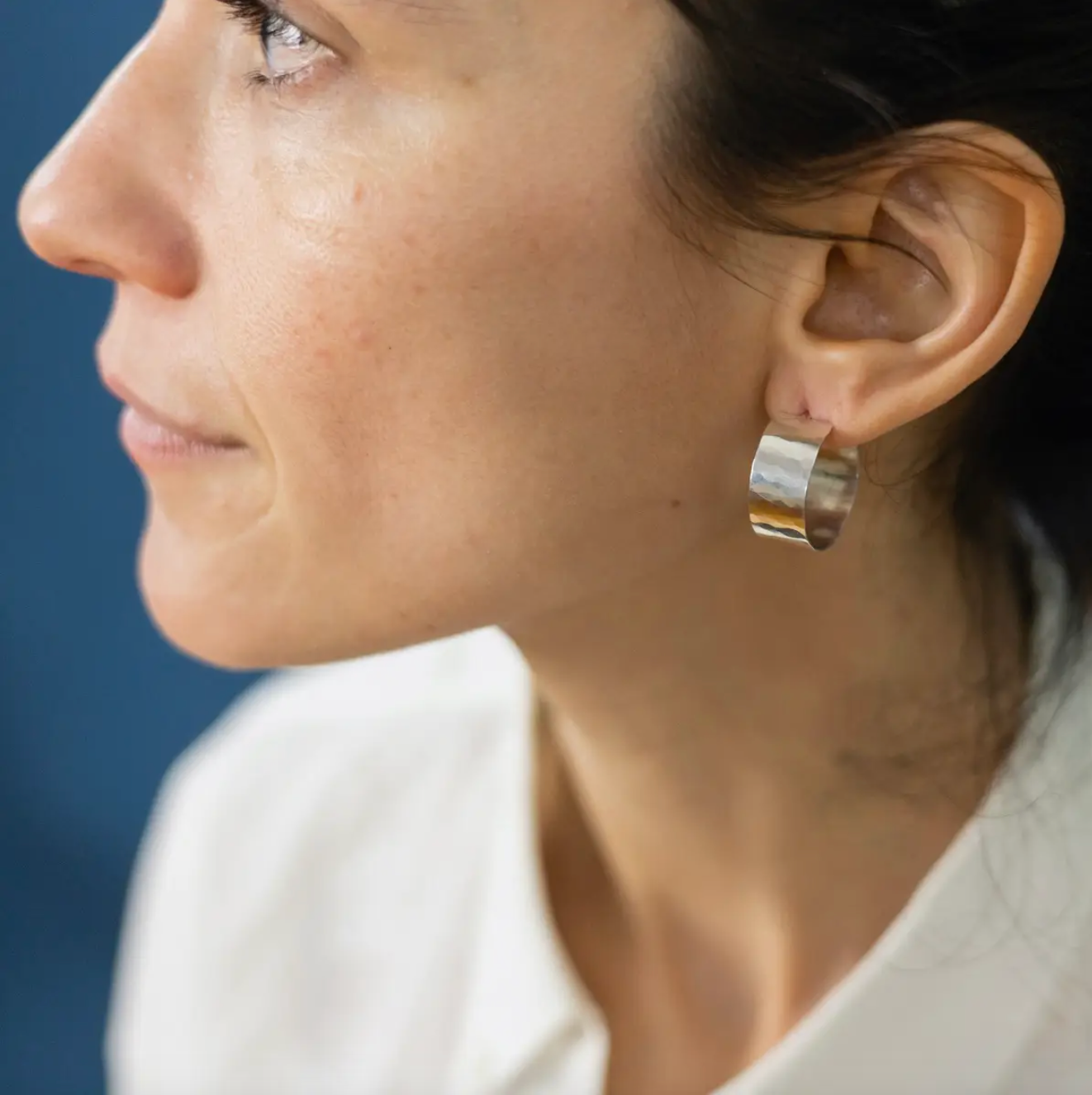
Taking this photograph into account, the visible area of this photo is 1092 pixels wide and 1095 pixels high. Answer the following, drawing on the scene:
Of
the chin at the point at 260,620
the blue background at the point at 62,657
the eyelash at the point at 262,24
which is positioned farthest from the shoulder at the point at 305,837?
the eyelash at the point at 262,24

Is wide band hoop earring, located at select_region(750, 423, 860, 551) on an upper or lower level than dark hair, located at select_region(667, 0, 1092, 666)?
lower

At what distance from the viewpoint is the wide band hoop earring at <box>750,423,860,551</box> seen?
586 millimetres

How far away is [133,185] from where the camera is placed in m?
0.62

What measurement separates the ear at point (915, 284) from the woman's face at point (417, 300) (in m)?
0.03

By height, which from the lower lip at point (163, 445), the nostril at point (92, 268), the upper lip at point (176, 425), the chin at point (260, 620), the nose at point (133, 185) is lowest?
the chin at point (260, 620)

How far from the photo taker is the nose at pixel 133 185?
619 mm

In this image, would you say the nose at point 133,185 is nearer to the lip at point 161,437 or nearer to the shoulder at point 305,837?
the lip at point 161,437

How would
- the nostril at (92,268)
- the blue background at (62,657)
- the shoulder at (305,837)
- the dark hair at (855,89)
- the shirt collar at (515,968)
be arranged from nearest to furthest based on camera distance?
1. the dark hair at (855,89)
2. the nostril at (92,268)
3. the shirt collar at (515,968)
4. the shoulder at (305,837)
5. the blue background at (62,657)

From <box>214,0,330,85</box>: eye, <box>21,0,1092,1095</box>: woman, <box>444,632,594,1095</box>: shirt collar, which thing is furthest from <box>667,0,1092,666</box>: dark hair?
<box>444,632,594,1095</box>: shirt collar

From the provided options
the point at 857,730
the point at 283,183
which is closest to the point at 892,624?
the point at 857,730

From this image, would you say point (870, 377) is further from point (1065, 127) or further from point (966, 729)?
point (966, 729)

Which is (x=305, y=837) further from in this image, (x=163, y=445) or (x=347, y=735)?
(x=163, y=445)

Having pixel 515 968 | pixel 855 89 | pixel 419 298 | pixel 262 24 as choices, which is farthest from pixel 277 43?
pixel 515 968

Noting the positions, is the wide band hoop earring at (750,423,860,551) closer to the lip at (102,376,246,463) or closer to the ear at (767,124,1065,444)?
the ear at (767,124,1065,444)
